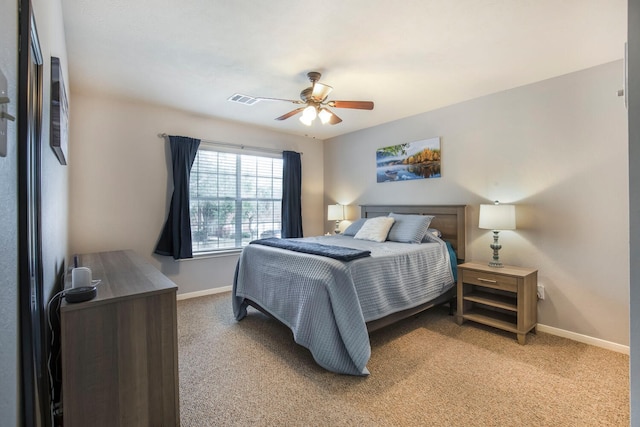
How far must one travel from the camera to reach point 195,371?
2.22 meters

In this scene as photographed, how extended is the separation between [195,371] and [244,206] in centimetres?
266

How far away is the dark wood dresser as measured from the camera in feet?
4.14

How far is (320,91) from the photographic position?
8.94 ft

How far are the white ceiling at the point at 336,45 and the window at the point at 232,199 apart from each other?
1151 millimetres

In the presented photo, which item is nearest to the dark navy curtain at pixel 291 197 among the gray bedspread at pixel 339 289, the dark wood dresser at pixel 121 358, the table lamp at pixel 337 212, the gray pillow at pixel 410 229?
the table lamp at pixel 337 212

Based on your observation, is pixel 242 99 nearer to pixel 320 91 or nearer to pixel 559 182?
pixel 320 91

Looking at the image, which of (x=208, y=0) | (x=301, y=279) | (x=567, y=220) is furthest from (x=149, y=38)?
(x=567, y=220)

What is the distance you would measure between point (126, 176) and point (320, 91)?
2.49m

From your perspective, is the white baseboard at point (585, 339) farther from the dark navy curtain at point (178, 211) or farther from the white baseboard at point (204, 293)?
the dark navy curtain at point (178, 211)

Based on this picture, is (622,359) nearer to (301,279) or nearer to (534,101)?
(534,101)

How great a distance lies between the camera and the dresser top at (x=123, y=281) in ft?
4.50

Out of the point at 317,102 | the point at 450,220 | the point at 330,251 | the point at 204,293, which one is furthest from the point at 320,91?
the point at 204,293

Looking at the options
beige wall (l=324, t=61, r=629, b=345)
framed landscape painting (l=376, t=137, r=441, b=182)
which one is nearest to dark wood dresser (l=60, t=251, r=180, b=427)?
beige wall (l=324, t=61, r=629, b=345)

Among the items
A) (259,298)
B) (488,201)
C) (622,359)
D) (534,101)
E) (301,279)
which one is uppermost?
(534,101)
